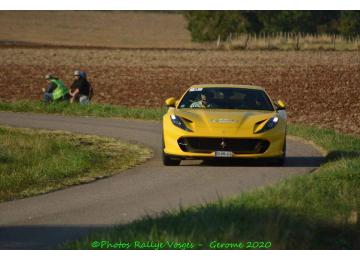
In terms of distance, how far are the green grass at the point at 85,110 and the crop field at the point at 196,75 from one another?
405 centimetres

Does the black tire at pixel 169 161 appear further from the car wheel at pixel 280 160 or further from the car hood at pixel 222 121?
the car wheel at pixel 280 160

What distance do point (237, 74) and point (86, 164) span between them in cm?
3460

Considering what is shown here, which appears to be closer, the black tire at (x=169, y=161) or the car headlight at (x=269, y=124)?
the car headlight at (x=269, y=124)

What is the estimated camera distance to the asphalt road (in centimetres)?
1146

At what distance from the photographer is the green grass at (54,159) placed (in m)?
15.5

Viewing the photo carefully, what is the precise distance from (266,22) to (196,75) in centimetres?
5556

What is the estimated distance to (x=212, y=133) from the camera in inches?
699

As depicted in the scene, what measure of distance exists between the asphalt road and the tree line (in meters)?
79.8

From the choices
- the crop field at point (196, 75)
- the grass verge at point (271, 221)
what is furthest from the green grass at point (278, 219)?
the crop field at point (196, 75)

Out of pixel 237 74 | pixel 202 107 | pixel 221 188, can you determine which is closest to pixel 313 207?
pixel 221 188

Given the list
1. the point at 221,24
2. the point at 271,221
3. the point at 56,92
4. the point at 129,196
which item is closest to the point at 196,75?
the point at 56,92

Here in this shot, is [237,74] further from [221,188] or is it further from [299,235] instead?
[299,235]

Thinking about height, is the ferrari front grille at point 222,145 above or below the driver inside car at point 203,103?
below

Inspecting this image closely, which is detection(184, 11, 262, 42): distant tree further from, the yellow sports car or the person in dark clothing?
the yellow sports car
